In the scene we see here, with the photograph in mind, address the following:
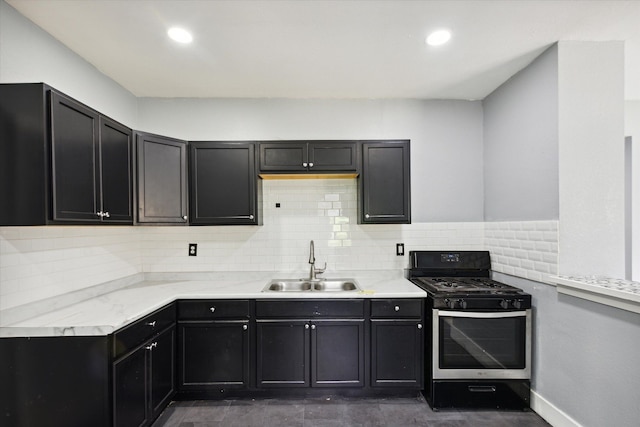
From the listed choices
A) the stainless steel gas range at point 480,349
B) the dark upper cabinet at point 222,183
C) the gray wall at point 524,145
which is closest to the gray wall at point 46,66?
the dark upper cabinet at point 222,183

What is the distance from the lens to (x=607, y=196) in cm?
201

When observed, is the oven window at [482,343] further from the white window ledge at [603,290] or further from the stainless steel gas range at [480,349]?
the white window ledge at [603,290]

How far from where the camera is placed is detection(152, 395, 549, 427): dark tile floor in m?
2.12

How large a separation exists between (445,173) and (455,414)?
83.2 inches

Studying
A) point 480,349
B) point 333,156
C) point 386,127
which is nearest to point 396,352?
point 480,349

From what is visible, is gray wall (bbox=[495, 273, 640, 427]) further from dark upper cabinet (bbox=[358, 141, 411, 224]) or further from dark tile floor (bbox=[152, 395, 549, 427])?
dark upper cabinet (bbox=[358, 141, 411, 224])

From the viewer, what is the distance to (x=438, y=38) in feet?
6.47

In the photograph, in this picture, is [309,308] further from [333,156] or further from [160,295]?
[333,156]

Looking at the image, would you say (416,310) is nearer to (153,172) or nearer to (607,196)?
(607,196)

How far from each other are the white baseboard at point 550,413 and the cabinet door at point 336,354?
131 cm

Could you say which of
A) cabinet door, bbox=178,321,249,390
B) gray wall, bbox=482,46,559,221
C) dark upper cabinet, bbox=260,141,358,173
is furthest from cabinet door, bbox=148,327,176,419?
gray wall, bbox=482,46,559,221

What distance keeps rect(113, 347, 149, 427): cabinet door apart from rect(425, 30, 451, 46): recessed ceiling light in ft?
9.23

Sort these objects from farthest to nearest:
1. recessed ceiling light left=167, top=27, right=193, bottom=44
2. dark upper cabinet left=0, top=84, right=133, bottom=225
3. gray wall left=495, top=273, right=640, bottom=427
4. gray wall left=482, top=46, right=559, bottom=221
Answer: gray wall left=482, top=46, right=559, bottom=221
recessed ceiling light left=167, top=27, right=193, bottom=44
gray wall left=495, top=273, right=640, bottom=427
dark upper cabinet left=0, top=84, right=133, bottom=225

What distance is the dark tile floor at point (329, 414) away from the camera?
2.12m
